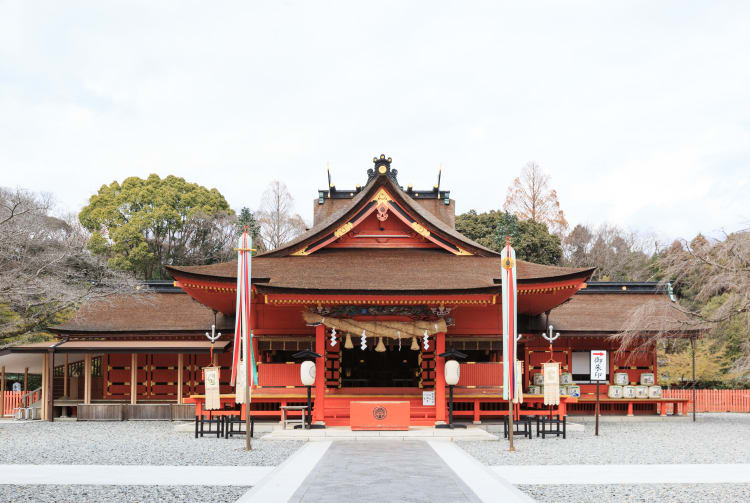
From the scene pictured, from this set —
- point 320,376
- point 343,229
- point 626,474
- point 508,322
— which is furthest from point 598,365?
point 343,229

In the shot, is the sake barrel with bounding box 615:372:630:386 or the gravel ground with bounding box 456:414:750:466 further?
the sake barrel with bounding box 615:372:630:386

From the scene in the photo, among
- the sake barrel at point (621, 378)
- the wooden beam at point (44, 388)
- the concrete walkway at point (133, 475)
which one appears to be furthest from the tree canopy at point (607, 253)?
the concrete walkway at point (133, 475)

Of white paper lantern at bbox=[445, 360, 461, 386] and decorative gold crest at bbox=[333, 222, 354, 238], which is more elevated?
decorative gold crest at bbox=[333, 222, 354, 238]

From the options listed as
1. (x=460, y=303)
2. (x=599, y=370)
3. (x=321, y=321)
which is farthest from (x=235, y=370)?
(x=599, y=370)

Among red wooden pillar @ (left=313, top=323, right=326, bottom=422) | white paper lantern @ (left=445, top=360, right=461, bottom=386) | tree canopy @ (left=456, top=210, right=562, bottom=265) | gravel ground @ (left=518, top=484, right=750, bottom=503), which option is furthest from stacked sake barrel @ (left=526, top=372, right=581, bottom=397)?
tree canopy @ (left=456, top=210, right=562, bottom=265)

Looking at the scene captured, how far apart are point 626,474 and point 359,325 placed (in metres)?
9.19

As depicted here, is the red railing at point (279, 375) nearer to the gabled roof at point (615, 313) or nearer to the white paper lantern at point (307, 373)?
the white paper lantern at point (307, 373)

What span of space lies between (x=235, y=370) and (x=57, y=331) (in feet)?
34.8

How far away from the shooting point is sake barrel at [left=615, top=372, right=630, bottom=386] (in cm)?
2497

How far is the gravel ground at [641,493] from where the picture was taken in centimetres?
947

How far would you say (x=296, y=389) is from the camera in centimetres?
1998

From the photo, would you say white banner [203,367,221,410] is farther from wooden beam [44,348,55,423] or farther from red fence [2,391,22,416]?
red fence [2,391,22,416]

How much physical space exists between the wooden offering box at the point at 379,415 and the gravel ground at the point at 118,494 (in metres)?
7.74

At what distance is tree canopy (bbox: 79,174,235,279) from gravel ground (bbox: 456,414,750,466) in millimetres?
32357
